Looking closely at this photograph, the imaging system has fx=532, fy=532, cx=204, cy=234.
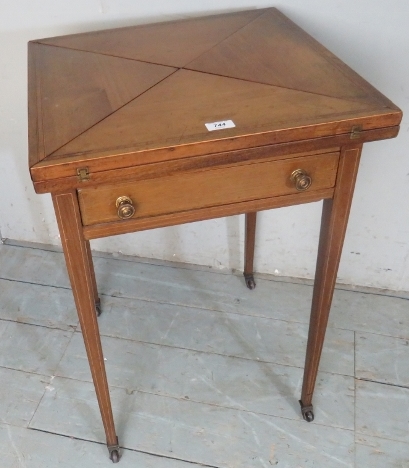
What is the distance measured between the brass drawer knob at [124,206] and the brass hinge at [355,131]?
341 millimetres

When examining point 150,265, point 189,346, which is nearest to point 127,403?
point 189,346

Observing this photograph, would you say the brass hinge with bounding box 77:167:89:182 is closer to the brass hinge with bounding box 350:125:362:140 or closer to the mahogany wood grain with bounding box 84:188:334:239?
the mahogany wood grain with bounding box 84:188:334:239

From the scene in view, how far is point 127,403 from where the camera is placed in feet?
4.13

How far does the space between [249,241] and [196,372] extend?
385 millimetres

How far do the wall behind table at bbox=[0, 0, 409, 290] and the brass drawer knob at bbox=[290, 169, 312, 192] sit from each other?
49 centimetres

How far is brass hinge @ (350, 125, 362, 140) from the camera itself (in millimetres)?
777

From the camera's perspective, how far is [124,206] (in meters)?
0.78

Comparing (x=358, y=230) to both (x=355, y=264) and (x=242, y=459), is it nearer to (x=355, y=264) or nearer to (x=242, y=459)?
(x=355, y=264)

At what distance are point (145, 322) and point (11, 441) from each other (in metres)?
0.44

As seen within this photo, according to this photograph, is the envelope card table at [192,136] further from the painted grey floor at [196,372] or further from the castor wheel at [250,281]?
the castor wheel at [250,281]

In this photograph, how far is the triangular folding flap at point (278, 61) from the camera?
2.84 feet

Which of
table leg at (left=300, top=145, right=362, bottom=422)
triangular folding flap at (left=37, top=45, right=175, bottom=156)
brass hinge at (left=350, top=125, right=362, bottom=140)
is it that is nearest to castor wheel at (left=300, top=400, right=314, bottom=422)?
table leg at (left=300, top=145, right=362, bottom=422)

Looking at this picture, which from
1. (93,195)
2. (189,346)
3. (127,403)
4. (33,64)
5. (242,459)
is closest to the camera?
(93,195)

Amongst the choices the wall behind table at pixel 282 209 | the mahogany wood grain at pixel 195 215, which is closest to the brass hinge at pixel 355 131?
the mahogany wood grain at pixel 195 215
